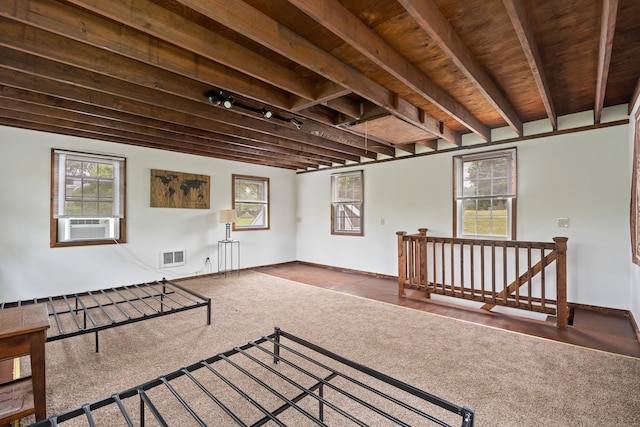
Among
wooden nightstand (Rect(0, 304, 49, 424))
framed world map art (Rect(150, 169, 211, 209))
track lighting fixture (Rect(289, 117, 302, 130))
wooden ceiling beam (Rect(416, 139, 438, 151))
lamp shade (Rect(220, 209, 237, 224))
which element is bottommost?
wooden nightstand (Rect(0, 304, 49, 424))

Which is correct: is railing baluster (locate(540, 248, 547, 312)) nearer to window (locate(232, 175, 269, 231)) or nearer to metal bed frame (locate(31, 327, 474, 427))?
metal bed frame (locate(31, 327, 474, 427))

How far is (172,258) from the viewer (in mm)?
5453

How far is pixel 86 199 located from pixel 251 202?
294 centimetres

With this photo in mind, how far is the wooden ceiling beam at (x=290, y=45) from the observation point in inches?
67.2

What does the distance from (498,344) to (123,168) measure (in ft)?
18.7

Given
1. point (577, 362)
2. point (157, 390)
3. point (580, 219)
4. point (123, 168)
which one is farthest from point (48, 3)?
point (580, 219)

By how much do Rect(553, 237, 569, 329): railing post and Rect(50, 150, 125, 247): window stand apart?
609 cm

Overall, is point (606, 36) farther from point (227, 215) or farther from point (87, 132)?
point (87, 132)

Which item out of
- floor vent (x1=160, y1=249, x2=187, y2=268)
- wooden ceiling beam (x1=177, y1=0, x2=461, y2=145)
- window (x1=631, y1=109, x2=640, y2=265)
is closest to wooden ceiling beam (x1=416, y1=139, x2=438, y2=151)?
wooden ceiling beam (x1=177, y1=0, x2=461, y2=145)

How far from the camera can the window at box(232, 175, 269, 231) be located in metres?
6.43

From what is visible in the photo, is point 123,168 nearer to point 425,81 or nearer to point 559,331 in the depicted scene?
point 425,81

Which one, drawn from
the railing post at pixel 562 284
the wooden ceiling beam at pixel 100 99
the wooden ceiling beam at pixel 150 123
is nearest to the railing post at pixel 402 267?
the railing post at pixel 562 284

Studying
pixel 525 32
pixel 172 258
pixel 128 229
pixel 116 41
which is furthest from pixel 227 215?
pixel 525 32

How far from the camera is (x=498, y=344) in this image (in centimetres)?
282
